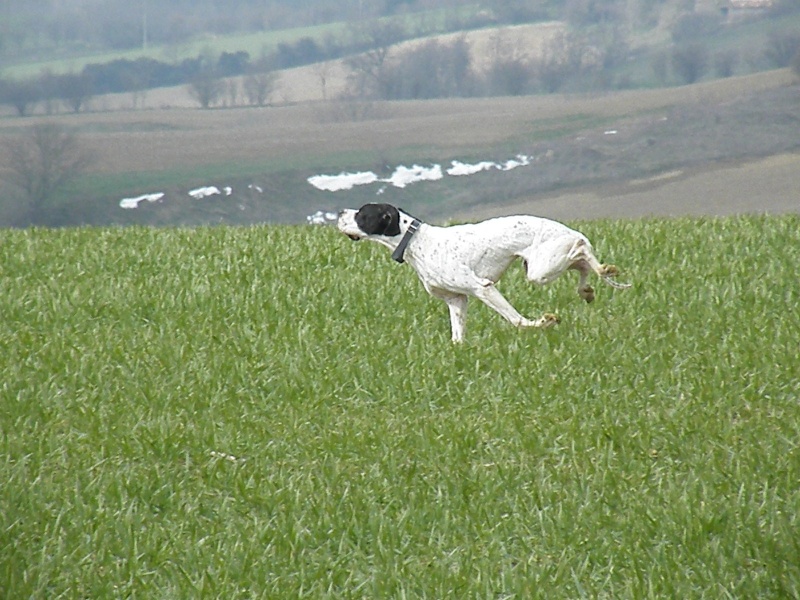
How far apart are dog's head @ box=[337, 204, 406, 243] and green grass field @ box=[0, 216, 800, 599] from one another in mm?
741

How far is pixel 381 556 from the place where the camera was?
377 centimetres

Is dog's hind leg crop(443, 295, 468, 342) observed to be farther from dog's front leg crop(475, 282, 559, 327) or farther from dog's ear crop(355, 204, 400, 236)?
dog's ear crop(355, 204, 400, 236)

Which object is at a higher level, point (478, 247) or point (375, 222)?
point (375, 222)

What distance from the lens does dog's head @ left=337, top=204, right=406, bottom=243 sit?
500cm

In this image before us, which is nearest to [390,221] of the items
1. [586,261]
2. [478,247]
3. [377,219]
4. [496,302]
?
[377,219]

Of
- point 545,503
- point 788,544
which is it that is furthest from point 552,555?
point 788,544

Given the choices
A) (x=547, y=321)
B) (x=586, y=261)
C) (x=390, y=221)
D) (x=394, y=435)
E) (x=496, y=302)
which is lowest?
(x=394, y=435)

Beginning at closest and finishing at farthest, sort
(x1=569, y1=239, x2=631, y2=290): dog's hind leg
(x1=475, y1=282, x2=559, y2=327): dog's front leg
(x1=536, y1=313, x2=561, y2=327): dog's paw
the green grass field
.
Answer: the green grass field → (x1=569, y1=239, x2=631, y2=290): dog's hind leg → (x1=475, y1=282, x2=559, y2=327): dog's front leg → (x1=536, y1=313, x2=561, y2=327): dog's paw

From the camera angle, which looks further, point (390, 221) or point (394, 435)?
point (390, 221)

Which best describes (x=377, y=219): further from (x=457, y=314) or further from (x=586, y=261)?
(x=586, y=261)

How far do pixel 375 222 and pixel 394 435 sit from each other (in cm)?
90

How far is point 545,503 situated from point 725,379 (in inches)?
61.9

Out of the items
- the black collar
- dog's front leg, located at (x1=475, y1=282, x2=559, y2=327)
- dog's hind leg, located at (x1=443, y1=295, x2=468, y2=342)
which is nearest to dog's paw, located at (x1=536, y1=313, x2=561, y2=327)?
dog's front leg, located at (x1=475, y1=282, x2=559, y2=327)

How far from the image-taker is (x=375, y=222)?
4.99 metres
